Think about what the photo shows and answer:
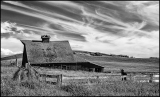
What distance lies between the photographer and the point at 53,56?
37.4m

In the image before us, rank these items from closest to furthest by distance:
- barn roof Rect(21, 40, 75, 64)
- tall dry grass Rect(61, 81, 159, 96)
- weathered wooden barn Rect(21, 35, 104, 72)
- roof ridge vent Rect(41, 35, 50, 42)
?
tall dry grass Rect(61, 81, 159, 96) < weathered wooden barn Rect(21, 35, 104, 72) < barn roof Rect(21, 40, 75, 64) < roof ridge vent Rect(41, 35, 50, 42)

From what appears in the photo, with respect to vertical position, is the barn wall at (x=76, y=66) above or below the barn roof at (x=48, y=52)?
below

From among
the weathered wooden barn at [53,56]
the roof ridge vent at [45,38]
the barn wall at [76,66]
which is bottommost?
the barn wall at [76,66]

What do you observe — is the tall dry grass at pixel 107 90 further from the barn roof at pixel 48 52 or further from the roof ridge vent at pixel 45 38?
the roof ridge vent at pixel 45 38

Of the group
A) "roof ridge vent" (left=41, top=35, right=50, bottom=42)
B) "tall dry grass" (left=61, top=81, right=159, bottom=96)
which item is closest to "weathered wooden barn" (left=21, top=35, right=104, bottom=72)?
"roof ridge vent" (left=41, top=35, right=50, bottom=42)

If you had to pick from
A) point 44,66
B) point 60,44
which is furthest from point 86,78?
point 60,44

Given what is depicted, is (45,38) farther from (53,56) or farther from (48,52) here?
(53,56)

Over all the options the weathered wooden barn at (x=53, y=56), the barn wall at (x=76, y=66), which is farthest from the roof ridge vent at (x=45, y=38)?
the barn wall at (x=76, y=66)

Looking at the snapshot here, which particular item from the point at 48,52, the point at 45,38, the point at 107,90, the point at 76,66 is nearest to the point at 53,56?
the point at 48,52

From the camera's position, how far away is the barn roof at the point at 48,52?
1435 inches

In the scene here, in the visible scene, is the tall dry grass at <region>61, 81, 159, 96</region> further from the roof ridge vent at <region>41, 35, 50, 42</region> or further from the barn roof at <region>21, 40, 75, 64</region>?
the roof ridge vent at <region>41, 35, 50, 42</region>

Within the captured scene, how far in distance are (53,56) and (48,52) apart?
1358 mm

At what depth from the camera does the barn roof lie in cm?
3644

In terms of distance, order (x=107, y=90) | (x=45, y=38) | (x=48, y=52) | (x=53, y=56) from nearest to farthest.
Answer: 1. (x=107, y=90)
2. (x=53, y=56)
3. (x=48, y=52)
4. (x=45, y=38)
